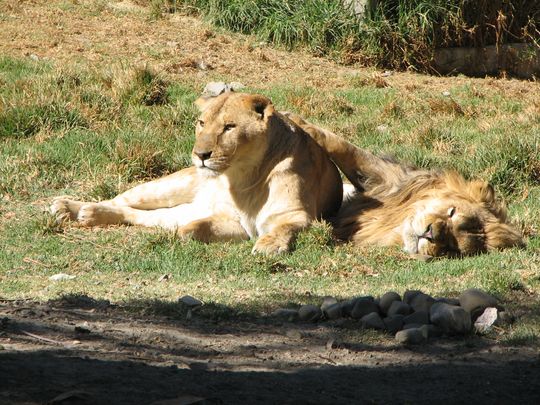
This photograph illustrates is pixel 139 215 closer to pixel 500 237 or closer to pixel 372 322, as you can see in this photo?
pixel 500 237

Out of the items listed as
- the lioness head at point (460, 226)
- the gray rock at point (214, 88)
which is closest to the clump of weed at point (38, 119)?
the gray rock at point (214, 88)

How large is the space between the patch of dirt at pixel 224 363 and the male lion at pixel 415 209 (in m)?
2.45

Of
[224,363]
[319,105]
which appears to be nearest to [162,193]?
[319,105]

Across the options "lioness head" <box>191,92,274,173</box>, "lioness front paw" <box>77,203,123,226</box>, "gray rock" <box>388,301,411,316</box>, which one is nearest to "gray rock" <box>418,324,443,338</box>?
"gray rock" <box>388,301,411,316</box>

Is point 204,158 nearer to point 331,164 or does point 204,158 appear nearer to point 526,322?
point 331,164

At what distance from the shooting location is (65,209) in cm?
912

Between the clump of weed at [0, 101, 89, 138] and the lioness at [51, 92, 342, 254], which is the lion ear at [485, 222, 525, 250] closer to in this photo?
the lioness at [51, 92, 342, 254]

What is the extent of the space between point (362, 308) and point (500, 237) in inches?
102

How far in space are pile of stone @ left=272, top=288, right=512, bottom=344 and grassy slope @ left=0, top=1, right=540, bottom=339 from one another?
254mm

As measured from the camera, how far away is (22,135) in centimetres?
1127

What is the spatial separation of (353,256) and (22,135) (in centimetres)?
463

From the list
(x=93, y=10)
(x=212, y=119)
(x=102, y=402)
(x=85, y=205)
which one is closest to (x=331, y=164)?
(x=212, y=119)

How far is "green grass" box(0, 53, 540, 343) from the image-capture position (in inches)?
287

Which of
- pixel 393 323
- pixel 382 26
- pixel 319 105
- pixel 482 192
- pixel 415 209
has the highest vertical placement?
pixel 382 26
